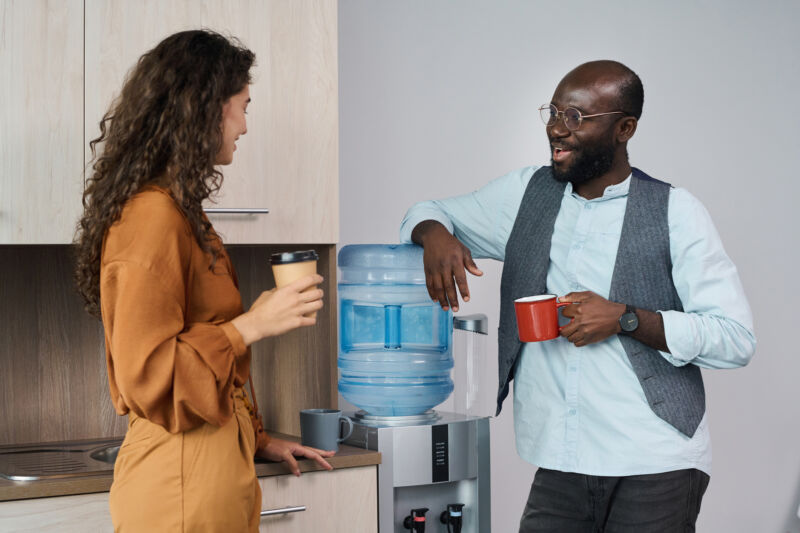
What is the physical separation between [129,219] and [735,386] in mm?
2747

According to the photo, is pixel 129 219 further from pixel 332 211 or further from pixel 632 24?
pixel 632 24

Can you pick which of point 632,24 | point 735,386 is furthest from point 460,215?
point 735,386

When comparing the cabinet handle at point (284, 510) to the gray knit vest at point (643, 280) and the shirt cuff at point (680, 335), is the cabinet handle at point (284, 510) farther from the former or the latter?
the shirt cuff at point (680, 335)

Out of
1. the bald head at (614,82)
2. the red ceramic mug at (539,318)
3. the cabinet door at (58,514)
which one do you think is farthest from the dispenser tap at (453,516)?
the bald head at (614,82)

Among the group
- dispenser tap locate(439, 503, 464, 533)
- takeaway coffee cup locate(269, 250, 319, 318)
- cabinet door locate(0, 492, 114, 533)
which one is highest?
takeaway coffee cup locate(269, 250, 319, 318)

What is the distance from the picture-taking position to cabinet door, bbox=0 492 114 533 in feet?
5.57

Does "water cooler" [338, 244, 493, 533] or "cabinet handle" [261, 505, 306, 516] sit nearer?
"cabinet handle" [261, 505, 306, 516]

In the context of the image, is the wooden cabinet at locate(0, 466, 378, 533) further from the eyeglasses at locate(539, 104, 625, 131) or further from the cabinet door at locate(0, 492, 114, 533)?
the eyeglasses at locate(539, 104, 625, 131)

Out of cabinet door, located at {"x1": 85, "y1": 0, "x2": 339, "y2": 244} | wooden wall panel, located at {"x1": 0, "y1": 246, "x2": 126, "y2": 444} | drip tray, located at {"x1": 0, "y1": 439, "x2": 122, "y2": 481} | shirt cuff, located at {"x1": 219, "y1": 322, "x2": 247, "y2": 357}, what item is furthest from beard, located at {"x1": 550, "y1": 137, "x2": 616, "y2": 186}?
wooden wall panel, located at {"x1": 0, "y1": 246, "x2": 126, "y2": 444}

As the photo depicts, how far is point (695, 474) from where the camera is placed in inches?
67.7

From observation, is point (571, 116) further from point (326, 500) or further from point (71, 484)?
point (71, 484)

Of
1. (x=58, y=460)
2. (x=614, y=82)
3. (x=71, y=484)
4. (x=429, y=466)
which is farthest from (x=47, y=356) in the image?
(x=614, y=82)

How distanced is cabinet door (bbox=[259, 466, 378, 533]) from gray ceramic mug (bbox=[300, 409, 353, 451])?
67 millimetres

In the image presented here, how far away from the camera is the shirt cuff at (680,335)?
5.37ft
